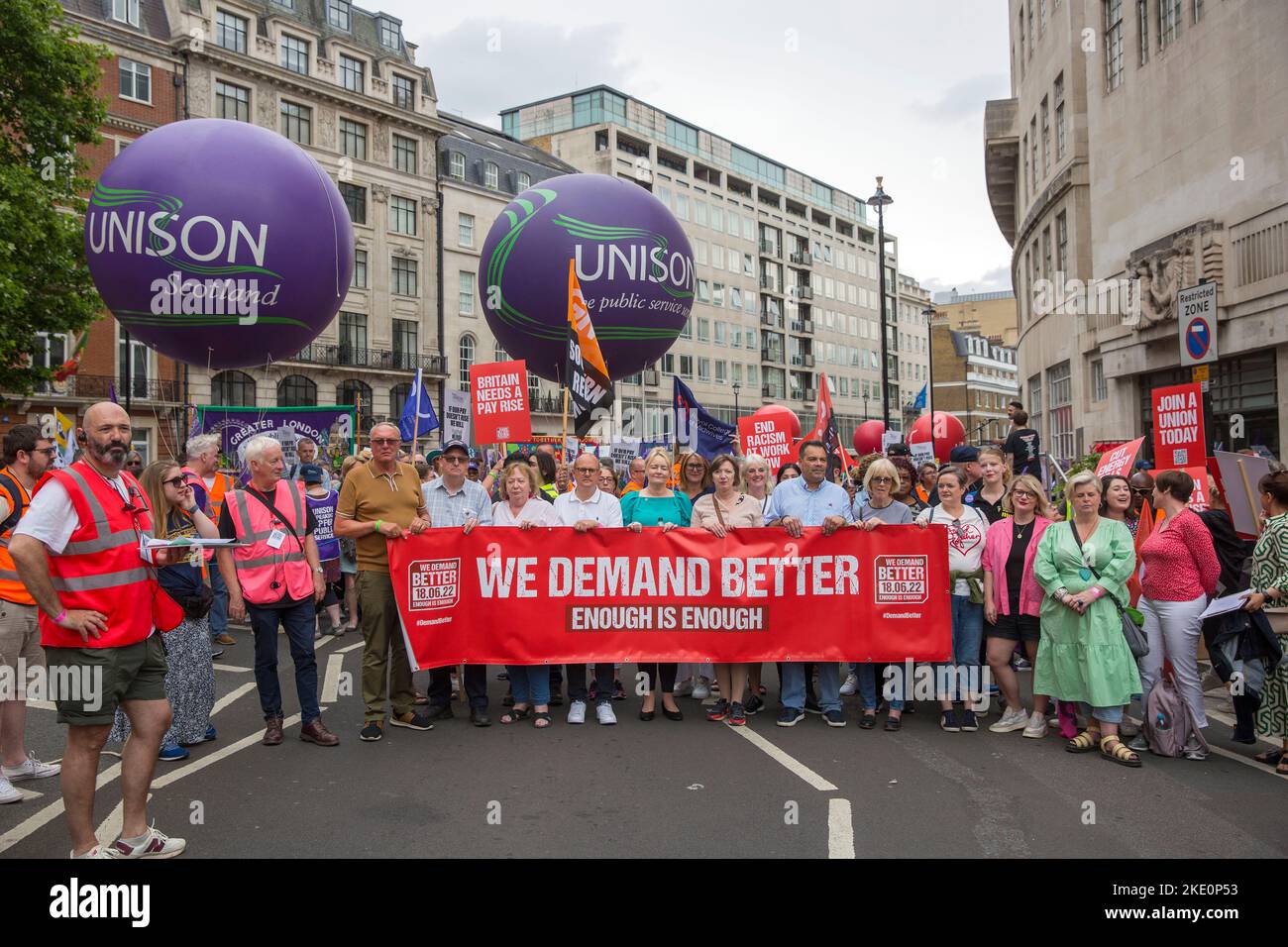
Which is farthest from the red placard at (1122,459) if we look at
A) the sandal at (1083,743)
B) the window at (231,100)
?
the window at (231,100)

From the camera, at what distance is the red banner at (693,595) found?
723 cm

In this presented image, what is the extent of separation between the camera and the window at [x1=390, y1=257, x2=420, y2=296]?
47562 mm

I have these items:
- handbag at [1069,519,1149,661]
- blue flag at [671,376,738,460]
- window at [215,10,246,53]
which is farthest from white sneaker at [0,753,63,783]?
window at [215,10,246,53]

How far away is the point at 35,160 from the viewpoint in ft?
68.1

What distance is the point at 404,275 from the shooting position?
4812 centimetres

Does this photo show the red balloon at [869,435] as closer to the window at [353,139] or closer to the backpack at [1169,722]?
the window at [353,139]

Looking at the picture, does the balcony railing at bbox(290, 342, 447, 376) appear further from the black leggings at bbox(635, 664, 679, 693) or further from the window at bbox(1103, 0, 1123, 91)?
the black leggings at bbox(635, 664, 679, 693)

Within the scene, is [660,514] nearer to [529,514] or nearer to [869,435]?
[529,514]

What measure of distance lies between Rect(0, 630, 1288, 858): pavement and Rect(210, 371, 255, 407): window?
36.0 metres

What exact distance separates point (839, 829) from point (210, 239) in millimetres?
6992

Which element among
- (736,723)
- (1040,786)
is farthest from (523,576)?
(1040,786)

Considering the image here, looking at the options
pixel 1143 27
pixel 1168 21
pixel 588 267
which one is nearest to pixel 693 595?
pixel 588 267
